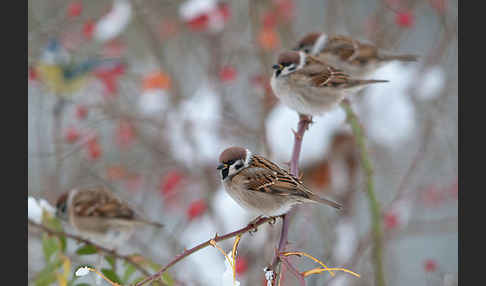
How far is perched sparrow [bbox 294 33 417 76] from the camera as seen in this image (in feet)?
7.19

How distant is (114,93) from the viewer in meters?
3.27

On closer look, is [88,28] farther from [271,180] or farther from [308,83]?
[271,180]

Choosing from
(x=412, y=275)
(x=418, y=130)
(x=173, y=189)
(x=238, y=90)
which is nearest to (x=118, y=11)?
(x=173, y=189)

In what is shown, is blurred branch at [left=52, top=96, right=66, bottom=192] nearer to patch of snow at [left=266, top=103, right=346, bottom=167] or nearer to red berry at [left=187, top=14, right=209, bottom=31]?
red berry at [left=187, top=14, right=209, bottom=31]

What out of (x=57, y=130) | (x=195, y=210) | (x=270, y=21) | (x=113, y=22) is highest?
(x=270, y=21)

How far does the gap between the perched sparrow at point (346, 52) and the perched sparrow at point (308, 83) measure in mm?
190

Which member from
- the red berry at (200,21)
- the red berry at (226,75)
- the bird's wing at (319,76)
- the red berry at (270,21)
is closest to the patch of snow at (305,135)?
the bird's wing at (319,76)

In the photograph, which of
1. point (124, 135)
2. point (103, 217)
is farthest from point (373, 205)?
point (124, 135)

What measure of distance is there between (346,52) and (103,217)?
128cm

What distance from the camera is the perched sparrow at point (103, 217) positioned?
198 cm

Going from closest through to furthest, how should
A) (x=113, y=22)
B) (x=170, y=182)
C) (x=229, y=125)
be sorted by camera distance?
1. (x=229, y=125)
2. (x=113, y=22)
3. (x=170, y=182)

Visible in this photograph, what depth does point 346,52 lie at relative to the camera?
2240 millimetres

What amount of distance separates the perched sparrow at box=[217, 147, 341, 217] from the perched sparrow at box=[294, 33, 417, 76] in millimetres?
786

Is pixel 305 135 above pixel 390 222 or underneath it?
above
